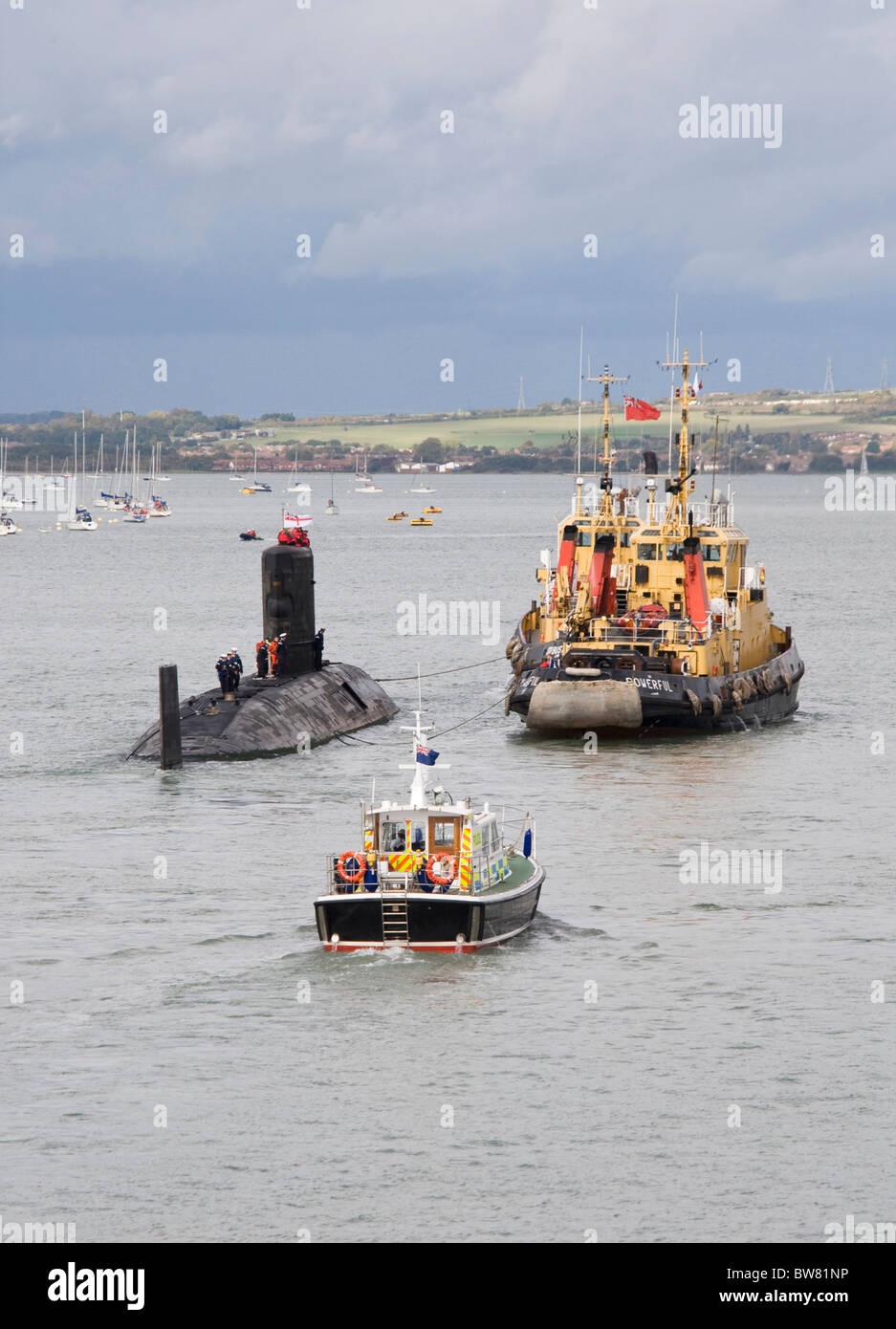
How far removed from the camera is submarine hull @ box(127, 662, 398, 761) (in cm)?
5719

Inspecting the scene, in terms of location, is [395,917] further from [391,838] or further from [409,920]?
[391,838]

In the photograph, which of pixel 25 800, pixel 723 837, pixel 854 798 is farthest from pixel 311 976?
pixel 854 798

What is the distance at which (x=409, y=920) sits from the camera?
35438 mm

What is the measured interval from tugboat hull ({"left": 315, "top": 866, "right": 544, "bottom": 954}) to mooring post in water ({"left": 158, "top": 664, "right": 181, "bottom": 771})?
19.1 m

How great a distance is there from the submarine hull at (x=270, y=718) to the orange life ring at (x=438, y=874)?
21.9 meters

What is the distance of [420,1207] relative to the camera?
2645cm

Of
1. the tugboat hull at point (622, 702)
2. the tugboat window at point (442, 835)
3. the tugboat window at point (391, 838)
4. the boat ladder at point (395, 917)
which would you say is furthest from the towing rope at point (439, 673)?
the boat ladder at point (395, 917)

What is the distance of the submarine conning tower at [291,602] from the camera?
6116 cm

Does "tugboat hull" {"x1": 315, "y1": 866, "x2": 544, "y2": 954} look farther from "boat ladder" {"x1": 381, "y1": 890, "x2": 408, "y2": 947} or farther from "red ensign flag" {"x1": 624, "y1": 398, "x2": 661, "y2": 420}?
"red ensign flag" {"x1": 624, "y1": 398, "x2": 661, "y2": 420}

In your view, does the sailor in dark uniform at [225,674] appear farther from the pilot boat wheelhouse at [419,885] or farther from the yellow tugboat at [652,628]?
the pilot boat wheelhouse at [419,885]

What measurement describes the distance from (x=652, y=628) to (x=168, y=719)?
18516 mm

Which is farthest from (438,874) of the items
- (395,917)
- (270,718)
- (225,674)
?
(225,674)

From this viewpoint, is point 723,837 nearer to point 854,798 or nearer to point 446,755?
point 854,798
